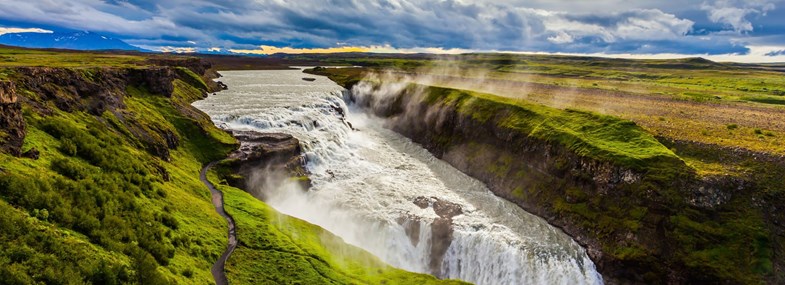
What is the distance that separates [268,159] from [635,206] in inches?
1652

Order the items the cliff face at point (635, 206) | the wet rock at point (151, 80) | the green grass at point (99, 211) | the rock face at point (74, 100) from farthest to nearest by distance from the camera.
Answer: the wet rock at point (151, 80) → the cliff face at point (635, 206) → the rock face at point (74, 100) → the green grass at point (99, 211)

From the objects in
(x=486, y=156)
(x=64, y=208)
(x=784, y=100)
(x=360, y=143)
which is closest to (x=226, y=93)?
(x=360, y=143)

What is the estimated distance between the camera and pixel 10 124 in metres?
24.5

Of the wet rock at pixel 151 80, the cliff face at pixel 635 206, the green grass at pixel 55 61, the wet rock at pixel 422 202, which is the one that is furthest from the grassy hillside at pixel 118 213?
the green grass at pixel 55 61

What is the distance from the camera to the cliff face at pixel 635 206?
3259cm

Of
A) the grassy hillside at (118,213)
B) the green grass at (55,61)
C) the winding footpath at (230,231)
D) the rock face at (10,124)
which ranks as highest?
the green grass at (55,61)

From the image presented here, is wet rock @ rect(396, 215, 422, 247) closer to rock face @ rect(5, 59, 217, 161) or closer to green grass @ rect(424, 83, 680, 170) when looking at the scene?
green grass @ rect(424, 83, 680, 170)

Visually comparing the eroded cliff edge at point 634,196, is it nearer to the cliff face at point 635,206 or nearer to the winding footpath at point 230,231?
the cliff face at point 635,206

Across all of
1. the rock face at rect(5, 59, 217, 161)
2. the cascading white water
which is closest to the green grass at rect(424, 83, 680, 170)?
the cascading white water

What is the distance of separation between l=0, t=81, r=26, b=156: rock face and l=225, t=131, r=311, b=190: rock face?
22683mm

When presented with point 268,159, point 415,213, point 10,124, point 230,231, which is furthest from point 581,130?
point 10,124

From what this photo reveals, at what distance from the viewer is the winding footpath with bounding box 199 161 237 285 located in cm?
2499

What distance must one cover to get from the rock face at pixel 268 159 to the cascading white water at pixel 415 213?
2.36m

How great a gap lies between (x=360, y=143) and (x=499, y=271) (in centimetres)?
4171
